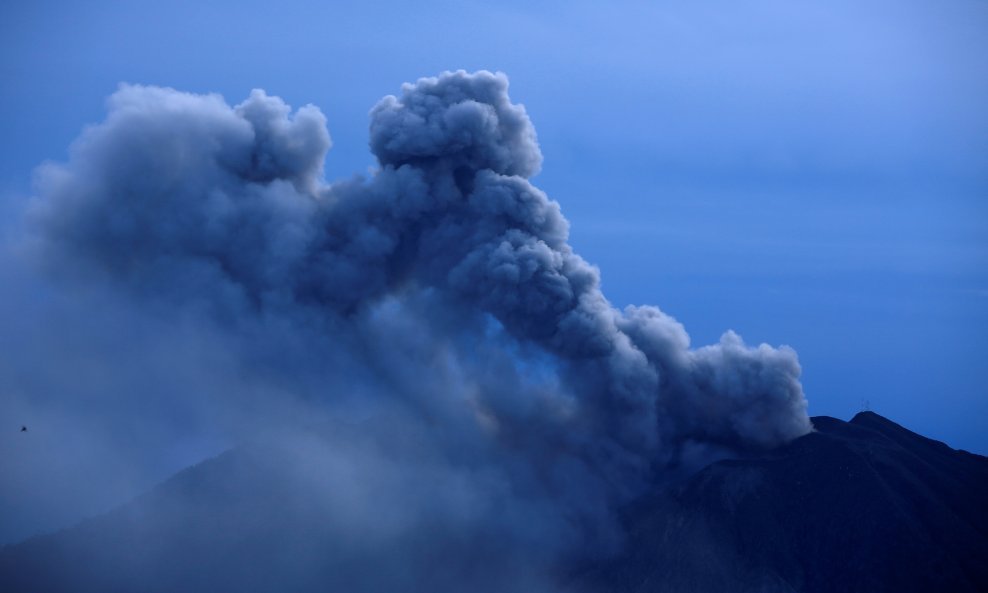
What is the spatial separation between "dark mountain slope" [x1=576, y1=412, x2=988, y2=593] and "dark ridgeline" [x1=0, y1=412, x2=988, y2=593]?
0.23ft

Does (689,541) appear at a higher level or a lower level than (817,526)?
lower

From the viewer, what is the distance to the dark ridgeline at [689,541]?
5738 centimetres

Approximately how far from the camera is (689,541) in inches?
2366

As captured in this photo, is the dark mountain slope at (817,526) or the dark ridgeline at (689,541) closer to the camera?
the dark mountain slope at (817,526)

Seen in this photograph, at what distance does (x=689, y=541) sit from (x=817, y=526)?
6122 mm

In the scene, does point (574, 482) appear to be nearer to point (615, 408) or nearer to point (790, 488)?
point (615, 408)

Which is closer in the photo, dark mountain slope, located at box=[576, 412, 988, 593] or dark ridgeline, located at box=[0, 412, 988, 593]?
dark mountain slope, located at box=[576, 412, 988, 593]

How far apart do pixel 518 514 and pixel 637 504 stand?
6074 millimetres

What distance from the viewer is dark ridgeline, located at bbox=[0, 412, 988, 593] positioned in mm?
57375

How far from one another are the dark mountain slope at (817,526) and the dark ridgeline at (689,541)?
7cm

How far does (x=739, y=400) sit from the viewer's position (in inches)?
2494

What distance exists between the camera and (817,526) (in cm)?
5944

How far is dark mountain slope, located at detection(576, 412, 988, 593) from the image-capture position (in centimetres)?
5625

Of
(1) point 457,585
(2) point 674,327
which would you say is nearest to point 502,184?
(2) point 674,327
